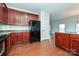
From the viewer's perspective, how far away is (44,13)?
8.09 metres

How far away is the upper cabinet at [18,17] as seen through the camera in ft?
20.5

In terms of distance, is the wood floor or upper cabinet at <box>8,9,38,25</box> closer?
the wood floor

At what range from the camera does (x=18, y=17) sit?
6.79m

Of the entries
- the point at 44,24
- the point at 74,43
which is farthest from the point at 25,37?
the point at 74,43

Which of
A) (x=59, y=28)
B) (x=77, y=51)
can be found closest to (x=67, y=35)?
(x=77, y=51)

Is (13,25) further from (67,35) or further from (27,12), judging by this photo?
(67,35)

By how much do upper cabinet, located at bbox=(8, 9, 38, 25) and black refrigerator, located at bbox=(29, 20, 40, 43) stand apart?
460mm

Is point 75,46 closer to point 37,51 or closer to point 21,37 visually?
point 37,51

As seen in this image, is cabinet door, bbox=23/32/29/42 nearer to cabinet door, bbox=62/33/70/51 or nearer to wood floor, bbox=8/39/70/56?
wood floor, bbox=8/39/70/56

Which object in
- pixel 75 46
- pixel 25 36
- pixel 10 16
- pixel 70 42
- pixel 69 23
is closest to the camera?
pixel 75 46

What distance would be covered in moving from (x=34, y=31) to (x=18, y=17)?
138cm

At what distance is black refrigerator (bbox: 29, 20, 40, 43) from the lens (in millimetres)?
7096

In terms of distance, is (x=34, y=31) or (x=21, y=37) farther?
(x=34, y=31)

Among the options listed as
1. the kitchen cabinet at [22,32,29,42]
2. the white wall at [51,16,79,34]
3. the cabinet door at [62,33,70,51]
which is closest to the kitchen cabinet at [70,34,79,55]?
the cabinet door at [62,33,70,51]
